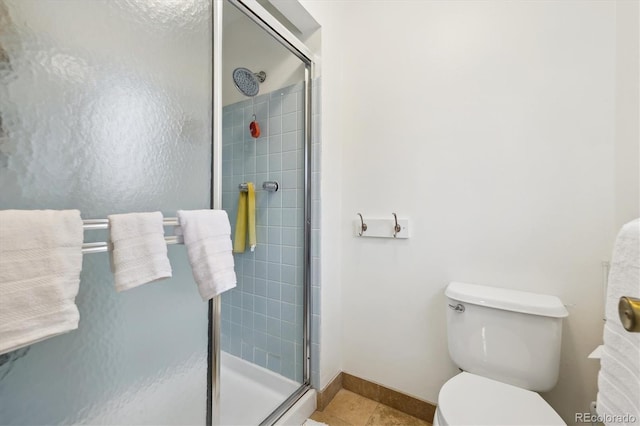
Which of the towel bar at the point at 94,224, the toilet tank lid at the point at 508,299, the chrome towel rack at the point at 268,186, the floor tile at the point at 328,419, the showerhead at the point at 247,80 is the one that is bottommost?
the floor tile at the point at 328,419

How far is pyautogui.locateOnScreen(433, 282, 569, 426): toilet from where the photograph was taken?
812 mm

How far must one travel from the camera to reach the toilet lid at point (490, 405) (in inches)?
30.6

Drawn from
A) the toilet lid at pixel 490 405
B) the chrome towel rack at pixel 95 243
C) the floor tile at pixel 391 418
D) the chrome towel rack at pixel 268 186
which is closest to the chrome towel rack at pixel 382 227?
the chrome towel rack at pixel 268 186

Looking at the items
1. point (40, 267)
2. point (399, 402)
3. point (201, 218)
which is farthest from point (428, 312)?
point (40, 267)

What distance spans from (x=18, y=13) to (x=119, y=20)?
0.21 metres

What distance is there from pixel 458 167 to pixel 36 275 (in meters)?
1.44

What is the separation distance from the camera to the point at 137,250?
24.9 inches

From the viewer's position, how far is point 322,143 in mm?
1390

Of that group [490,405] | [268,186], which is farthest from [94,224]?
[490,405]

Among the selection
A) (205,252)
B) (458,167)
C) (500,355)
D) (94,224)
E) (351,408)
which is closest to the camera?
(94,224)

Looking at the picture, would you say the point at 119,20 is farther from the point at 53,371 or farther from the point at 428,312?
the point at 428,312

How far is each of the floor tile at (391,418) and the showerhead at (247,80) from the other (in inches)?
70.5

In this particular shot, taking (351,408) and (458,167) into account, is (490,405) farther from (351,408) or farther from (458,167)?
(458,167)

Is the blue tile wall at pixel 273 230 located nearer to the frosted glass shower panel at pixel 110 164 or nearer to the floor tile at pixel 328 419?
the floor tile at pixel 328 419
